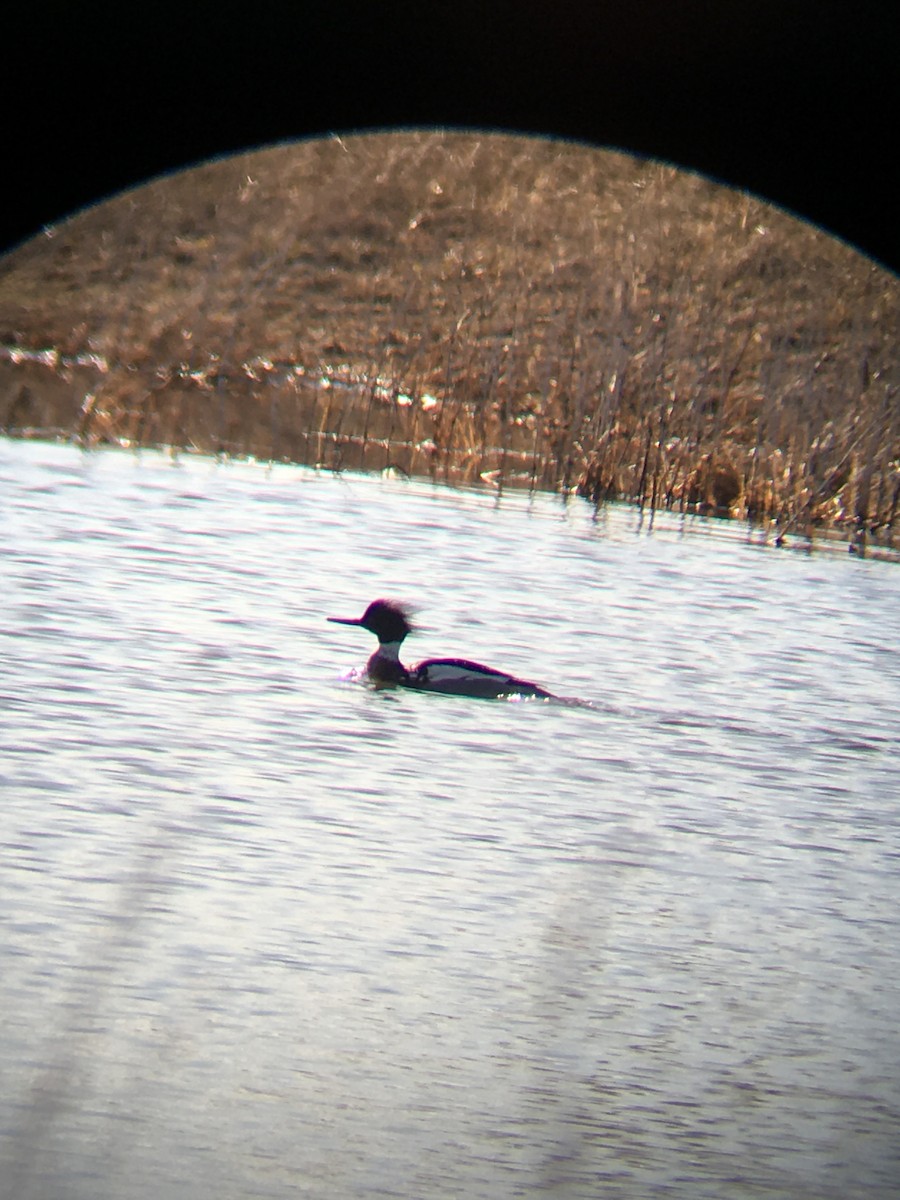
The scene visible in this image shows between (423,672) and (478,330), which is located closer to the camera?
(423,672)

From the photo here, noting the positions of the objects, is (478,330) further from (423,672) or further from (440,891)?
(440,891)

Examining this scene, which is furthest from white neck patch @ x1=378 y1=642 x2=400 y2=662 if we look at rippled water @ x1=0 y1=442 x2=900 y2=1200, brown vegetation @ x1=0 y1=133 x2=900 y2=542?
brown vegetation @ x1=0 y1=133 x2=900 y2=542

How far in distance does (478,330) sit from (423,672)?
455 centimetres

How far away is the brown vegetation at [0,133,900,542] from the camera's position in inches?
460

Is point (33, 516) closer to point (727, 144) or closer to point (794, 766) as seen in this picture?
point (794, 766)

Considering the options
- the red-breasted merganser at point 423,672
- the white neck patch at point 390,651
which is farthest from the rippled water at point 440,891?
the white neck patch at point 390,651

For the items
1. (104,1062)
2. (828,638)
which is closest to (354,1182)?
(104,1062)

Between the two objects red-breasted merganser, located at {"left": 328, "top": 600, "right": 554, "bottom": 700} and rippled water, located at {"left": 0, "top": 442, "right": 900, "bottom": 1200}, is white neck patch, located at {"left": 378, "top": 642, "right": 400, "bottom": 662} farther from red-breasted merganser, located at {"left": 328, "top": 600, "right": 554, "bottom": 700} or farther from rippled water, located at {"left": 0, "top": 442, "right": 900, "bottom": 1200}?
rippled water, located at {"left": 0, "top": 442, "right": 900, "bottom": 1200}

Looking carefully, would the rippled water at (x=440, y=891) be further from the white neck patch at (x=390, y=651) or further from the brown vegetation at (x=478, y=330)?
the brown vegetation at (x=478, y=330)

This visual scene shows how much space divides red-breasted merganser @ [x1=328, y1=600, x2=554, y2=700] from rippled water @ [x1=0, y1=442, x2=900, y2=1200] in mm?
88

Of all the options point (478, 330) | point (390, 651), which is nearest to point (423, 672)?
point (390, 651)

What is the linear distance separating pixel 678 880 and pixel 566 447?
675 centimetres

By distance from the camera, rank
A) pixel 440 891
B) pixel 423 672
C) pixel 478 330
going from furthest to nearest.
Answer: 1. pixel 478 330
2. pixel 423 672
3. pixel 440 891

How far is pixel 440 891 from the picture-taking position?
4.93 m
